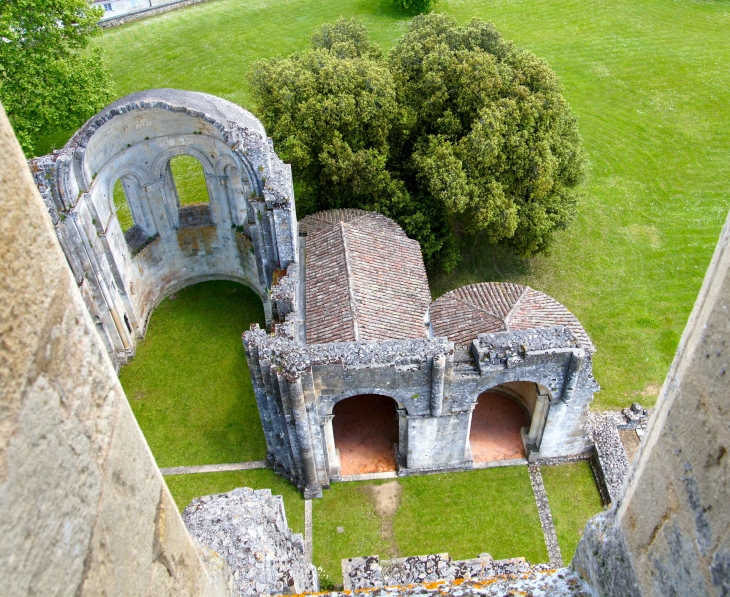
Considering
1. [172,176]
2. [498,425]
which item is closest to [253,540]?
[498,425]

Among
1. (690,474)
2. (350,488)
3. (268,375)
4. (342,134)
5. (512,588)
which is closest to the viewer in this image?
(690,474)

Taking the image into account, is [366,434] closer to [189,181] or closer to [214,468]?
[214,468]

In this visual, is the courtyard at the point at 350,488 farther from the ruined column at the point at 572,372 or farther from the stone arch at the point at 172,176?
the stone arch at the point at 172,176

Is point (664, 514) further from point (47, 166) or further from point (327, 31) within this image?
point (327, 31)

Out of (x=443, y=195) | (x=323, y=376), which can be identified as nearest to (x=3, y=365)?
(x=323, y=376)

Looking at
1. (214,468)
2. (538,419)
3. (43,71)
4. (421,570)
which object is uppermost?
(43,71)

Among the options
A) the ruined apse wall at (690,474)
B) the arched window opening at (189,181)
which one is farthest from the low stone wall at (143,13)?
the ruined apse wall at (690,474)

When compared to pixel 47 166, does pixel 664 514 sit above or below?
above
